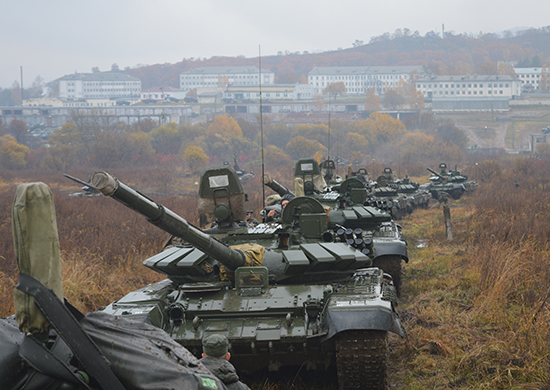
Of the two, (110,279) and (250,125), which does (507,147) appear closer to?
(250,125)

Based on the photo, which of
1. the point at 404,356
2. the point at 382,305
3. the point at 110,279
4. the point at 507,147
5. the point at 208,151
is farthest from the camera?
the point at 507,147

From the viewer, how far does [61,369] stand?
2.83 meters

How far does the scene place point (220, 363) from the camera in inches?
162

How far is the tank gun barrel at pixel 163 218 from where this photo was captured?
4941 millimetres

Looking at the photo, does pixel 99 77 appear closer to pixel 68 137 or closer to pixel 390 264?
pixel 68 137

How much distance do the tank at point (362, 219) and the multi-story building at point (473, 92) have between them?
315 ft

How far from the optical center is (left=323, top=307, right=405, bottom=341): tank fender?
6027 millimetres

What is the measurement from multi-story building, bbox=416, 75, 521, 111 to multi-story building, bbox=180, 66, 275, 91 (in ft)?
160

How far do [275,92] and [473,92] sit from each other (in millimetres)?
37688

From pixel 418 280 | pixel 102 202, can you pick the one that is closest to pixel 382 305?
pixel 418 280

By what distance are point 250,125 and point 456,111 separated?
41.2 metres

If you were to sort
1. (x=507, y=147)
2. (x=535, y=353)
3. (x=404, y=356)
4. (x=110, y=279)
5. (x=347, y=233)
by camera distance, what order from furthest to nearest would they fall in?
(x=507, y=147) < (x=110, y=279) < (x=347, y=233) < (x=404, y=356) < (x=535, y=353)

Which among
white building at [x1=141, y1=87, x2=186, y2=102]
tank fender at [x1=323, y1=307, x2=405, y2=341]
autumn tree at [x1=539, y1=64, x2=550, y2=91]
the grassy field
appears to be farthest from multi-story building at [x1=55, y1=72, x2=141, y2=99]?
tank fender at [x1=323, y1=307, x2=405, y2=341]

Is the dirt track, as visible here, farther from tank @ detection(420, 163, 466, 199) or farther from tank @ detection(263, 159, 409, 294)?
tank @ detection(263, 159, 409, 294)
